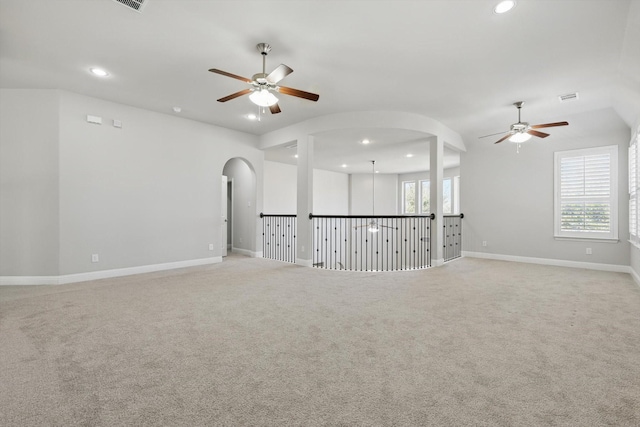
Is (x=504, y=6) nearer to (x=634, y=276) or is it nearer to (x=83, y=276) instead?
(x=634, y=276)

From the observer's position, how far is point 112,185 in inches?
193

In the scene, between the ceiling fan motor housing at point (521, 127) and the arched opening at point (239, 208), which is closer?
the ceiling fan motor housing at point (521, 127)

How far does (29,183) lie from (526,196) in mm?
9347

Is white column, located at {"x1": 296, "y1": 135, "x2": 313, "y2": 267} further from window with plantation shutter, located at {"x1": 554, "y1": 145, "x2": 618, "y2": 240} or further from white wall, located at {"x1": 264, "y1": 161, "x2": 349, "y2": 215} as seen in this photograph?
window with plantation shutter, located at {"x1": 554, "y1": 145, "x2": 618, "y2": 240}

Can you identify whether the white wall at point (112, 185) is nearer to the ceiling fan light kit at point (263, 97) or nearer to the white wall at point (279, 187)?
the white wall at point (279, 187)

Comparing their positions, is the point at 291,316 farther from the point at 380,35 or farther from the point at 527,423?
the point at 380,35

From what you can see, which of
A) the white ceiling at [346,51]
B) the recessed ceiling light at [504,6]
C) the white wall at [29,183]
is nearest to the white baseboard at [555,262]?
the white ceiling at [346,51]

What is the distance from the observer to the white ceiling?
106 inches

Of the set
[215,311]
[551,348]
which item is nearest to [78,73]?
[215,311]

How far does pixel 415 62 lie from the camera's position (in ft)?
11.9

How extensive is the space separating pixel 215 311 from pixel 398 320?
2010 mm

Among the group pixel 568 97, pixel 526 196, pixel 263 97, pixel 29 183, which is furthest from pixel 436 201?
pixel 29 183

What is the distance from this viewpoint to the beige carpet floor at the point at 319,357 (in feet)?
5.19

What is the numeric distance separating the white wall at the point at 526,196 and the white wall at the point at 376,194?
4820mm
